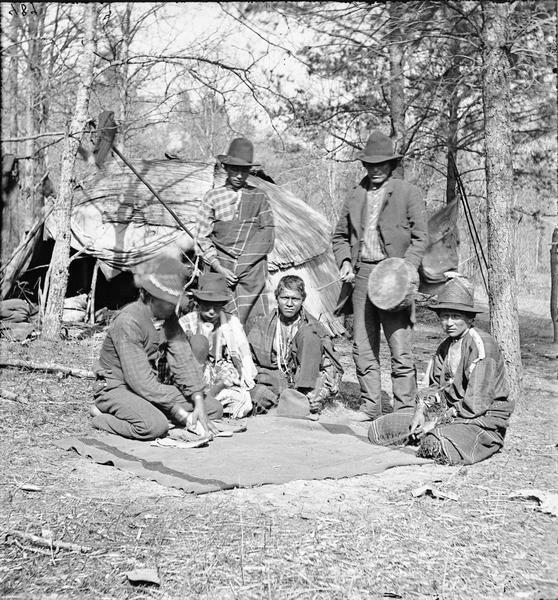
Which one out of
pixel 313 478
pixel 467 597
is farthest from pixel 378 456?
pixel 467 597

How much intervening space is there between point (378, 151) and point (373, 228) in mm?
582

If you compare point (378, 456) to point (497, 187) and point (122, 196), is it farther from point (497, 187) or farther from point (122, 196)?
point (122, 196)

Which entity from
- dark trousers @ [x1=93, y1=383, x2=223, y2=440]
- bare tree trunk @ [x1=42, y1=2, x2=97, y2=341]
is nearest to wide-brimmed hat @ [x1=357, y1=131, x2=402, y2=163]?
dark trousers @ [x1=93, y1=383, x2=223, y2=440]

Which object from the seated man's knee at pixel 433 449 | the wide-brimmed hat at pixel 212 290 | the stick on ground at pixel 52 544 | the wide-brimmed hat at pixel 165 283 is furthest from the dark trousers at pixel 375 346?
the stick on ground at pixel 52 544

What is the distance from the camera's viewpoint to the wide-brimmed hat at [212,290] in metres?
5.75

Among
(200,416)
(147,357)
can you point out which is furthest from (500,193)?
(147,357)

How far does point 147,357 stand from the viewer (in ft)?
16.2

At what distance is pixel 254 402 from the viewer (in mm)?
5863

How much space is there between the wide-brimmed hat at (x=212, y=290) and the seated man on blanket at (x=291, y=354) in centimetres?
48

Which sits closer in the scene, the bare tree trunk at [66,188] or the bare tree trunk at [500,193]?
the bare tree trunk at [500,193]

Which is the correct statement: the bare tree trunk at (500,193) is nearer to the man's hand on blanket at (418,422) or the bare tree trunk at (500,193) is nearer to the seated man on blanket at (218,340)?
the man's hand on blanket at (418,422)

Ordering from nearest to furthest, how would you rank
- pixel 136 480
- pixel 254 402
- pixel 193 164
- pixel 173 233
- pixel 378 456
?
1. pixel 136 480
2. pixel 378 456
3. pixel 254 402
4. pixel 173 233
5. pixel 193 164

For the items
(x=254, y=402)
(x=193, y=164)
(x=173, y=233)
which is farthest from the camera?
(x=193, y=164)

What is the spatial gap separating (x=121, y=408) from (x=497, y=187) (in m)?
3.45
